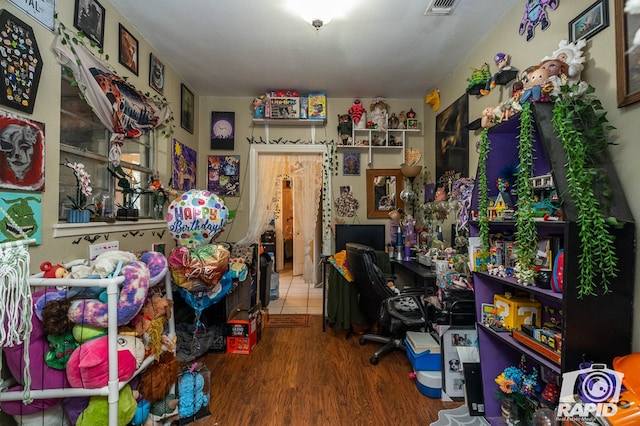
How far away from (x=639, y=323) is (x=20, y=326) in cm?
236

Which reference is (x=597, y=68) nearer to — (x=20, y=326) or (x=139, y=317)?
(x=139, y=317)

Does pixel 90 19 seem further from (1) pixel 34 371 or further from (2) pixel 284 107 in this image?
(1) pixel 34 371

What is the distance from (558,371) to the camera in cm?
116

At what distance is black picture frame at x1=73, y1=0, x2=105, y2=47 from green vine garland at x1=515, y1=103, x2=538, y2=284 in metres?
2.49

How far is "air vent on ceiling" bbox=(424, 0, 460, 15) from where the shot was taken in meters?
1.88

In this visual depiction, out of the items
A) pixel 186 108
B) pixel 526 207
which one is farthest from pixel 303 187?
pixel 526 207

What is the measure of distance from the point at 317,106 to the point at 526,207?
2599mm

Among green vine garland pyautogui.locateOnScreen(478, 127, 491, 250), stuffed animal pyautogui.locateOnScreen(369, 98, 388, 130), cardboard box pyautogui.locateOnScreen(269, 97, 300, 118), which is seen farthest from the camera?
stuffed animal pyautogui.locateOnScreen(369, 98, 388, 130)

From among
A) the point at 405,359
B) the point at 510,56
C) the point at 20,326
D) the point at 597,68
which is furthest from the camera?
the point at 405,359

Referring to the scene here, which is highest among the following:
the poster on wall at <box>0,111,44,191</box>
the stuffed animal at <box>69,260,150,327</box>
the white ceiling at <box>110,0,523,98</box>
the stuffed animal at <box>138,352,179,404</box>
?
the white ceiling at <box>110,0,523,98</box>

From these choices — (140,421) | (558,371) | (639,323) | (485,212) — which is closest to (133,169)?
(140,421)

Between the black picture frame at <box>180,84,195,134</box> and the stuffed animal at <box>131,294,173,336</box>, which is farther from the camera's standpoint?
the black picture frame at <box>180,84,195,134</box>
